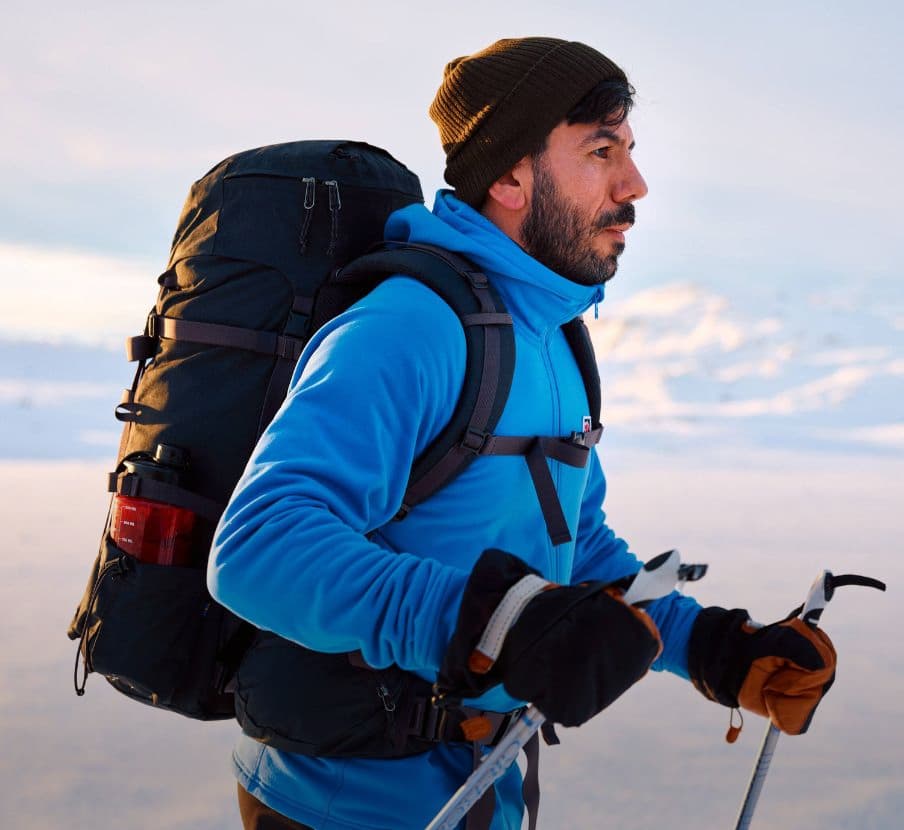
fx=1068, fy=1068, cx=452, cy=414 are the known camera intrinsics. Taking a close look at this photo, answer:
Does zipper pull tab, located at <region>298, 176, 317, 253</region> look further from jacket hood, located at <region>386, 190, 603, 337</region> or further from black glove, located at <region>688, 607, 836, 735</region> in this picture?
black glove, located at <region>688, 607, 836, 735</region>

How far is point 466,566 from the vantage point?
9.12ft

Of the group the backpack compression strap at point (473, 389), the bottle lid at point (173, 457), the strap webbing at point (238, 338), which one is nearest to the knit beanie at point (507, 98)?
the backpack compression strap at point (473, 389)

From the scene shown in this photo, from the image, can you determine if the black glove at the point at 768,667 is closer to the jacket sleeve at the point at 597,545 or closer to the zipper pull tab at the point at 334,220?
the jacket sleeve at the point at 597,545

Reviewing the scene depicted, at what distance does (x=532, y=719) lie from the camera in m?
2.25

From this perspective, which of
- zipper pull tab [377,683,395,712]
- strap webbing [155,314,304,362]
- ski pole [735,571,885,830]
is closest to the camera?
zipper pull tab [377,683,395,712]

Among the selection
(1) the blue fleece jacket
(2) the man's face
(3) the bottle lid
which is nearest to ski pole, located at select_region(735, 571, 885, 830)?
(1) the blue fleece jacket

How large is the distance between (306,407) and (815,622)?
1.59m

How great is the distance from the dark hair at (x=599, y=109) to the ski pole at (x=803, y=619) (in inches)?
59.6

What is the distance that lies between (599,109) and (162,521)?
1.87 metres

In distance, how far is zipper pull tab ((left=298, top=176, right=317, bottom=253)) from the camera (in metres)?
3.35

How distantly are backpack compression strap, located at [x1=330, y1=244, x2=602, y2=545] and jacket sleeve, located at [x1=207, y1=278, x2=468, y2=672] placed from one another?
0.05 meters

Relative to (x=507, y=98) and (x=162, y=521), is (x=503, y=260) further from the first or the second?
(x=162, y=521)

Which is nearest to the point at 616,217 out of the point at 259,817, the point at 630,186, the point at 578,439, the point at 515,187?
the point at 630,186

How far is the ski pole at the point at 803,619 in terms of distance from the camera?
9.51 feet
